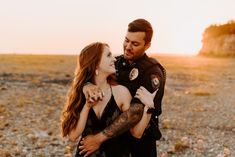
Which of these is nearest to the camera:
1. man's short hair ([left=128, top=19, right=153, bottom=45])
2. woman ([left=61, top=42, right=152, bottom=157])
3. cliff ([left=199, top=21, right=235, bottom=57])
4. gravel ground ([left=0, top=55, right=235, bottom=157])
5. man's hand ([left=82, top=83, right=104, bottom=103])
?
man's hand ([left=82, top=83, right=104, bottom=103])

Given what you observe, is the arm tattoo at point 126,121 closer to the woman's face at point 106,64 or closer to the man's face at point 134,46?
the woman's face at point 106,64

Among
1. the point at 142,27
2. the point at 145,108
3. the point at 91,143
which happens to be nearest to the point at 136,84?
the point at 145,108

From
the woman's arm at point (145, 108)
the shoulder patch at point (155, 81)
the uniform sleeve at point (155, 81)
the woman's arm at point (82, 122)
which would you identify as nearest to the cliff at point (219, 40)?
the uniform sleeve at point (155, 81)

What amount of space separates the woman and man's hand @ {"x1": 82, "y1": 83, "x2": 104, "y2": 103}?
0.28ft

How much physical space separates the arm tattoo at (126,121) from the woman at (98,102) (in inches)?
2.9

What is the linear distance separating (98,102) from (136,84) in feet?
1.62

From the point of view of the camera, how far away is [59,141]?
15.0 meters

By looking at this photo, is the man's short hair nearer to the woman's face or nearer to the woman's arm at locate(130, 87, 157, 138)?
the woman's face

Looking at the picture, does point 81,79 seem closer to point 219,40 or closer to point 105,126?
point 105,126

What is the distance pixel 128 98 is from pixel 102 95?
11.9 inches

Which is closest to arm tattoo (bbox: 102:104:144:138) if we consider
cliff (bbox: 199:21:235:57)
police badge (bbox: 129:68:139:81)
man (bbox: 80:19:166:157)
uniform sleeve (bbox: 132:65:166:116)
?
man (bbox: 80:19:166:157)

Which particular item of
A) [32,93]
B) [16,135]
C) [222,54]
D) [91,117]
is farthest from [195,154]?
[222,54]

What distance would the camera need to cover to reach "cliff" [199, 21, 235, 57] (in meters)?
77.4

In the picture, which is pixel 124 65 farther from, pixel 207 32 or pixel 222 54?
pixel 207 32
